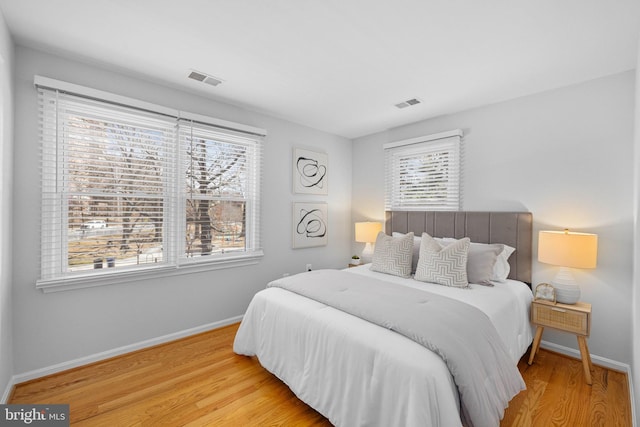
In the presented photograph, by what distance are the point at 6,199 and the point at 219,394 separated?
1963 millimetres

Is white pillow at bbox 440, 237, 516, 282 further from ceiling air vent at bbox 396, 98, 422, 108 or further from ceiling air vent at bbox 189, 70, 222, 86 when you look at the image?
ceiling air vent at bbox 189, 70, 222, 86

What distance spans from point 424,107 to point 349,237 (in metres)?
2.26

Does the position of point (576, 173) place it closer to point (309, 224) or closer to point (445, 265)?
point (445, 265)

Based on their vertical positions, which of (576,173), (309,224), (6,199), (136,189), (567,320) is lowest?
(567,320)

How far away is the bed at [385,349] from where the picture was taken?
133 cm

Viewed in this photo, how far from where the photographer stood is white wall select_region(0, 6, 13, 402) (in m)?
1.75

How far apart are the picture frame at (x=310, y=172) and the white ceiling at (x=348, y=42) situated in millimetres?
1092

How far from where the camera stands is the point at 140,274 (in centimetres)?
257

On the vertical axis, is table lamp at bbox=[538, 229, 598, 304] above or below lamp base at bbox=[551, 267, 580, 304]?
above

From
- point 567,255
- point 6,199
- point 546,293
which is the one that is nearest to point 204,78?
point 6,199

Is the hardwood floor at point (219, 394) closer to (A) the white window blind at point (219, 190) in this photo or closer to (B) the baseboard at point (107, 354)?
(B) the baseboard at point (107, 354)

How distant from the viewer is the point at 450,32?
1.87 m

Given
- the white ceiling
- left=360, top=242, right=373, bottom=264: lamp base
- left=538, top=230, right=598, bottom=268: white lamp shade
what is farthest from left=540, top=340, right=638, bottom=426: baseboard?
the white ceiling

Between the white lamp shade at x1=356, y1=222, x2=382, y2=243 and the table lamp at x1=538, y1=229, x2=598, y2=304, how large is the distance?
72.9 inches
